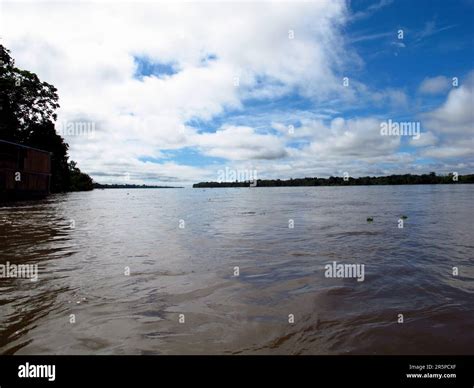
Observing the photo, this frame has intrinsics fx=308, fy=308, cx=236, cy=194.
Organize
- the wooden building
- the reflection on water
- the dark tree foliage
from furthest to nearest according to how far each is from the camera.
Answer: the dark tree foliage, the wooden building, the reflection on water

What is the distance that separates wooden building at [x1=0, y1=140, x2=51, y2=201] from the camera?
35.1 meters

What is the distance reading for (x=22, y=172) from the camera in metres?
38.6

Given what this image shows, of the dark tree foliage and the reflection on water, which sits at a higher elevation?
the dark tree foliage

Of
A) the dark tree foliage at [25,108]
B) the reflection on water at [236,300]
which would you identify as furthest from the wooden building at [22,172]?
the reflection on water at [236,300]

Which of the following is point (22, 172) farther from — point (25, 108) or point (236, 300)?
point (236, 300)

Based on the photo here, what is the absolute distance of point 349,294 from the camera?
612 cm

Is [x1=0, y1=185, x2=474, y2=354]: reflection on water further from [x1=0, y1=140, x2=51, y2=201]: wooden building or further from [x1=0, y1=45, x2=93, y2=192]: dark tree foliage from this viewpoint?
[x1=0, y1=45, x2=93, y2=192]: dark tree foliage

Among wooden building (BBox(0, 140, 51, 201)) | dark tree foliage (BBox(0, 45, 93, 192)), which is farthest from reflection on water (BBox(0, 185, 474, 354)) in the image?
dark tree foliage (BBox(0, 45, 93, 192))

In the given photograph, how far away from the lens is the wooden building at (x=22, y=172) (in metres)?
35.1

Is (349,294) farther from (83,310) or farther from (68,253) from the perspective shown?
(68,253)

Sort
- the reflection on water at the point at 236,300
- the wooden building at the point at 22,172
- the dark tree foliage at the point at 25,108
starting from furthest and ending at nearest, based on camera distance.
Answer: the dark tree foliage at the point at 25,108, the wooden building at the point at 22,172, the reflection on water at the point at 236,300

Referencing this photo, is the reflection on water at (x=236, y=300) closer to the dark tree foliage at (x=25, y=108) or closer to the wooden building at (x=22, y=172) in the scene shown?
the wooden building at (x=22, y=172)

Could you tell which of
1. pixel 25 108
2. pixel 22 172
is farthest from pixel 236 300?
pixel 25 108
